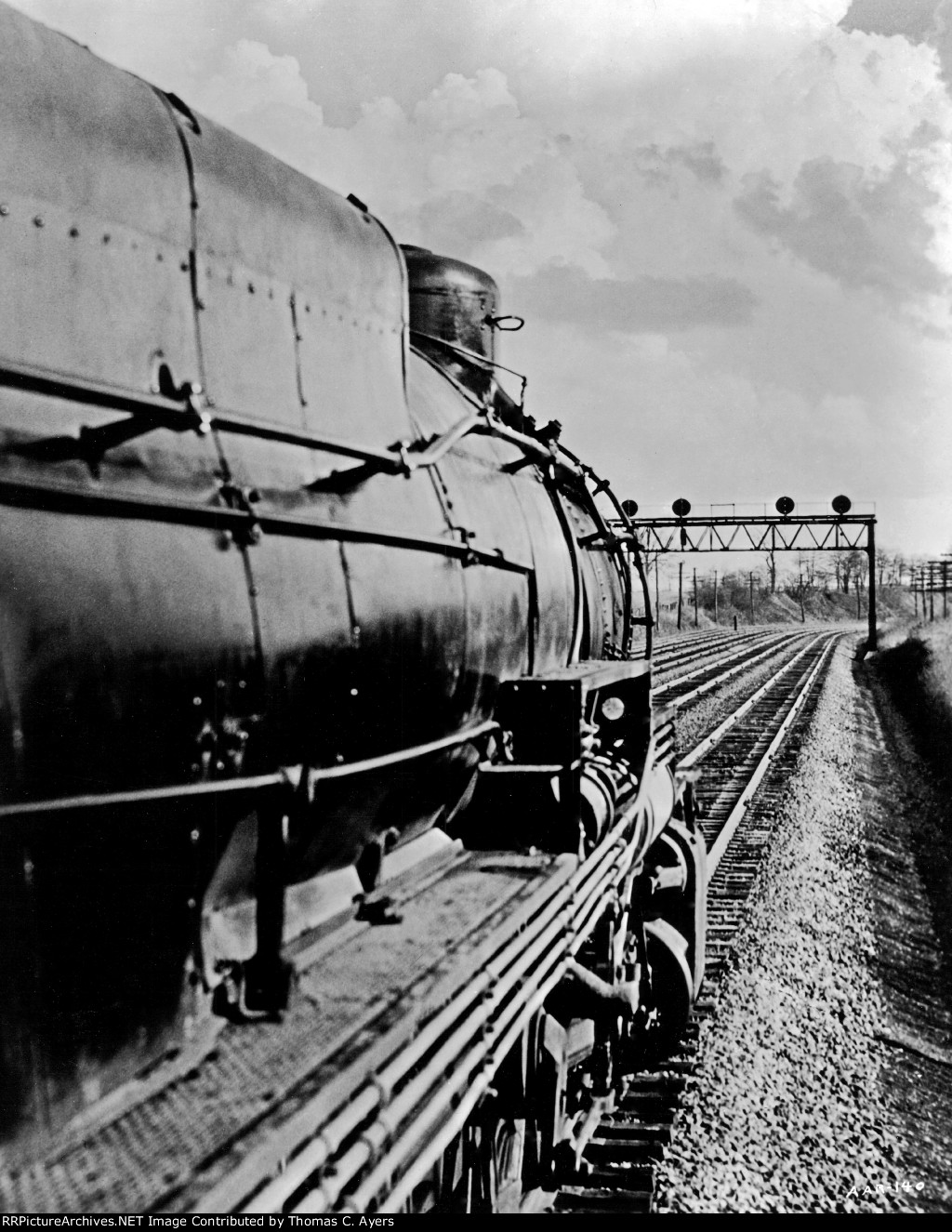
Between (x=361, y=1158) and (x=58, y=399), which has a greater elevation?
(x=58, y=399)

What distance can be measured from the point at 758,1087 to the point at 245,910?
5.75 meters

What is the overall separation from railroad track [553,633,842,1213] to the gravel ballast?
15cm

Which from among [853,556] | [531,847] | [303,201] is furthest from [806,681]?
[853,556]

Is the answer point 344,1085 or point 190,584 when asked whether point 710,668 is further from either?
point 190,584

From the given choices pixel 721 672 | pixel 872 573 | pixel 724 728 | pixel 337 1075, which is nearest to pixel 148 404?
pixel 337 1075

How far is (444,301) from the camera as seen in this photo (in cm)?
701

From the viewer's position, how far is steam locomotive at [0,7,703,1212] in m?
2.43

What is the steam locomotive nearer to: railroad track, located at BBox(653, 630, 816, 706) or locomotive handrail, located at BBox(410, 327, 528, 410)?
locomotive handrail, located at BBox(410, 327, 528, 410)

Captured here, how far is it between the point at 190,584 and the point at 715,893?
1041cm

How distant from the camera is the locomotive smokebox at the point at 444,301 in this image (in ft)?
22.9

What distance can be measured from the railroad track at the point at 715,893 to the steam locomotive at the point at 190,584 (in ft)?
9.51

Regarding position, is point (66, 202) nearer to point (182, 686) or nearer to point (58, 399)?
point (58, 399)

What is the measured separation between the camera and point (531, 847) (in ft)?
17.9

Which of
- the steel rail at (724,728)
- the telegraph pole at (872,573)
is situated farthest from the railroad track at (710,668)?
the telegraph pole at (872,573)
